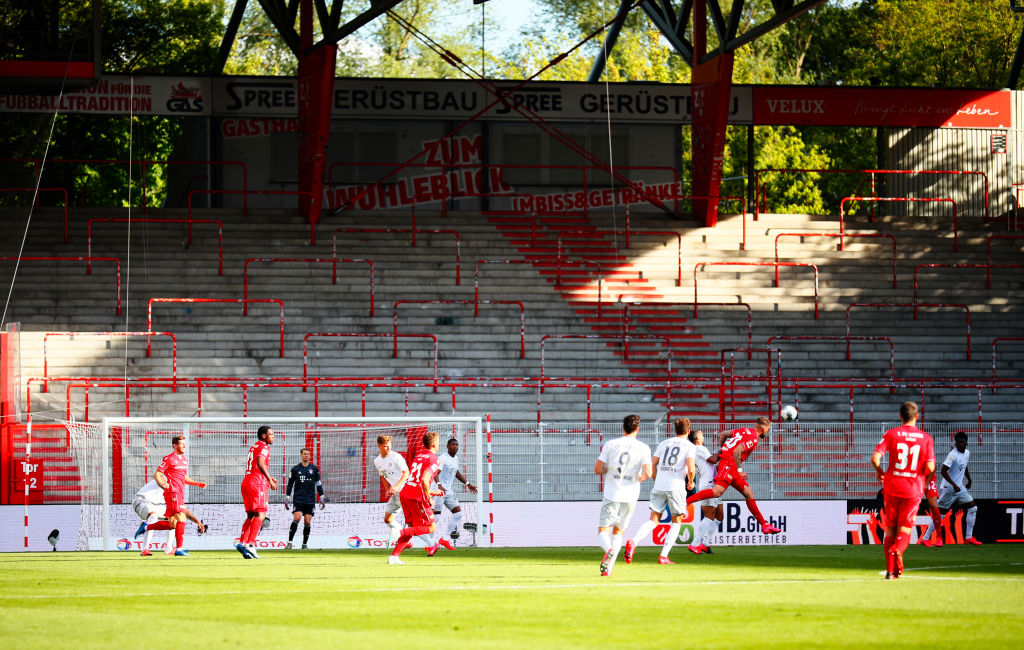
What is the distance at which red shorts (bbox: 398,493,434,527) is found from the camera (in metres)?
17.7

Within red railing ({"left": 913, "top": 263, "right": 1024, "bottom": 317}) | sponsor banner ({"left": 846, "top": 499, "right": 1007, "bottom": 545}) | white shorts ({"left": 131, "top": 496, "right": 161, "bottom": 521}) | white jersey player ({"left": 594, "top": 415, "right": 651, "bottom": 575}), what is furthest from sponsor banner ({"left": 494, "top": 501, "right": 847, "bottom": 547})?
red railing ({"left": 913, "top": 263, "right": 1024, "bottom": 317})

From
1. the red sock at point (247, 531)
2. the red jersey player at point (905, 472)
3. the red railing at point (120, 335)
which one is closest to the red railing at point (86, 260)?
the red railing at point (120, 335)

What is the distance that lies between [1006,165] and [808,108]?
601 centimetres

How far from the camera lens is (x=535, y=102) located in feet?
115

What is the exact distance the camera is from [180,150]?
3875 cm

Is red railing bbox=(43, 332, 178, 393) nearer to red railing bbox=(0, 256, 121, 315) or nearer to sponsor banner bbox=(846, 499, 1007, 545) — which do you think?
red railing bbox=(0, 256, 121, 315)

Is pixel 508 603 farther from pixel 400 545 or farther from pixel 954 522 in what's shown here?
pixel 954 522

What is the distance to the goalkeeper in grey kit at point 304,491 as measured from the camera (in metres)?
20.6

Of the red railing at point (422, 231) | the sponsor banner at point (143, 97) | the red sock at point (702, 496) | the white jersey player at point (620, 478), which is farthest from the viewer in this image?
the sponsor banner at point (143, 97)

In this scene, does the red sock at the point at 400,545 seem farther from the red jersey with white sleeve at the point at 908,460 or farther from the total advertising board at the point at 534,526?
the red jersey with white sleeve at the point at 908,460

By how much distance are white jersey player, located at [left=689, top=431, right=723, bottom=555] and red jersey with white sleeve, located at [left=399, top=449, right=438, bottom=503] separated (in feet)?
12.1

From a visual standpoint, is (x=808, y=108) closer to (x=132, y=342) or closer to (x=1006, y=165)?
(x=1006, y=165)

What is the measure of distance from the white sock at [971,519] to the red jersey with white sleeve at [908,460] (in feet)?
27.6

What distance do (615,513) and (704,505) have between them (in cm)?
481
